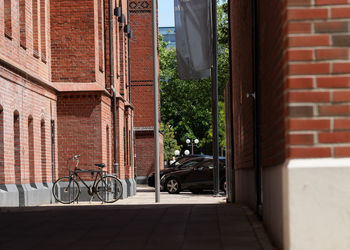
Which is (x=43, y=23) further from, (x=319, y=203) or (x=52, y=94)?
(x=319, y=203)

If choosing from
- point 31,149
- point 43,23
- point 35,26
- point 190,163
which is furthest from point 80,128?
point 190,163

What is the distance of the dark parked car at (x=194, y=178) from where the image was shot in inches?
1217

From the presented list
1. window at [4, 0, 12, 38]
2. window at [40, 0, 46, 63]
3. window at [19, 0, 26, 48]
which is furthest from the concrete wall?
window at [40, 0, 46, 63]

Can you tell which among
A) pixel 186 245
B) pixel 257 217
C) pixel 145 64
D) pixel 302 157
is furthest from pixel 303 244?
pixel 145 64

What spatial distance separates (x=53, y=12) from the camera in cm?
2447

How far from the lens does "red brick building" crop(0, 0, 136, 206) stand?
17969mm

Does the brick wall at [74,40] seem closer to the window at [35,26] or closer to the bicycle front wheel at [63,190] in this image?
the window at [35,26]

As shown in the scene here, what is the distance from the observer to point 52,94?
23.0 metres

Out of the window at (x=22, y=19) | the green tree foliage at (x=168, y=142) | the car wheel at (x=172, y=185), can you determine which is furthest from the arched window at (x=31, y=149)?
the green tree foliage at (x=168, y=142)

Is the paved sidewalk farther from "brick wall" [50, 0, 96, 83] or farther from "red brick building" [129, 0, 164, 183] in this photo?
"red brick building" [129, 0, 164, 183]

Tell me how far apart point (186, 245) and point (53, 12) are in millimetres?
18738

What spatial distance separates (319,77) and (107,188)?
53.7ft

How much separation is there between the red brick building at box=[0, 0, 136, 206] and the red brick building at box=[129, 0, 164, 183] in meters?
17.0

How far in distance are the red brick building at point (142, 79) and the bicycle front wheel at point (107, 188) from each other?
27182mm
